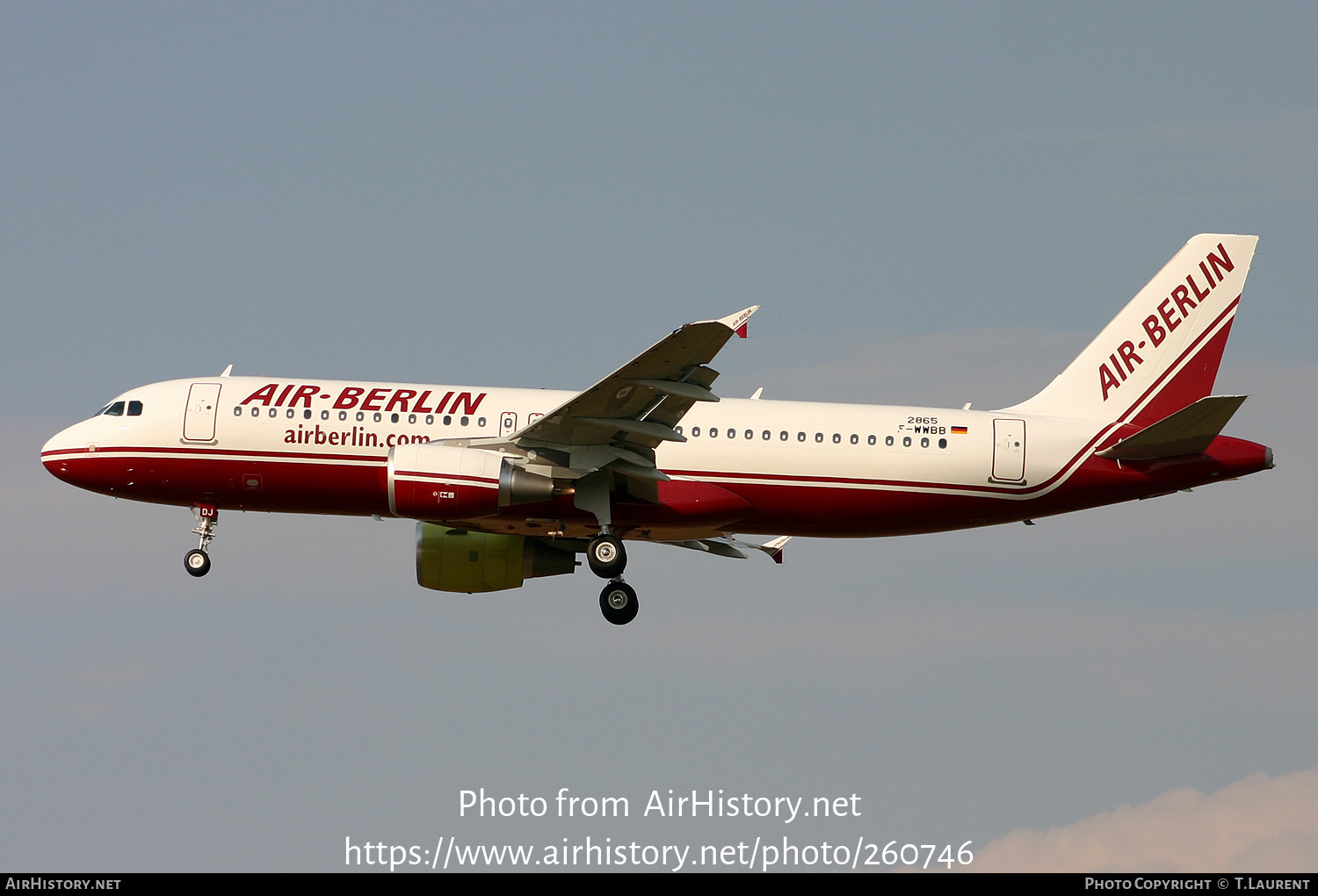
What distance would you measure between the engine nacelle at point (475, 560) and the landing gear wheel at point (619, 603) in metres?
3.35

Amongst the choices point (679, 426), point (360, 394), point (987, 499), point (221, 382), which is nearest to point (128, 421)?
point (221, 382)

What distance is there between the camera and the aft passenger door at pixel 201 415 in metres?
38.6

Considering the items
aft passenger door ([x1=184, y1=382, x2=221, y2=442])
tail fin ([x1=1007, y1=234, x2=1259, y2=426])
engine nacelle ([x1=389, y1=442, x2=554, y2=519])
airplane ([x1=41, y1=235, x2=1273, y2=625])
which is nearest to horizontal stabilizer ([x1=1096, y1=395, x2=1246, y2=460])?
airplane ([x1=41, y1=235, x2=1273, y2=625])

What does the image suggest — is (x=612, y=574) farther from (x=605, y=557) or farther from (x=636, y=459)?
(x=636, y=459)

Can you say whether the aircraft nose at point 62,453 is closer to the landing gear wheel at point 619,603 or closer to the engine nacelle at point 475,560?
the engine nacelle at point 475,560

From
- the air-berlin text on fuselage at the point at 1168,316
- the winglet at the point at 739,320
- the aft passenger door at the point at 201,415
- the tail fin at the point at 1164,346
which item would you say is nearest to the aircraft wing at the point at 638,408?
the winglet at the point at 739,320

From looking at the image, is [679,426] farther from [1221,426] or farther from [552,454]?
[1221,426]

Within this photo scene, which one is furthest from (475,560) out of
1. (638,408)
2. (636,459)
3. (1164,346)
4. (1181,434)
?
(1164,346)

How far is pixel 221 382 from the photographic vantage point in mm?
39312

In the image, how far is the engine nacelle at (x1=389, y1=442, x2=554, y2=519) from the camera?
118ft

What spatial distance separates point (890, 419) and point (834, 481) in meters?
2.16

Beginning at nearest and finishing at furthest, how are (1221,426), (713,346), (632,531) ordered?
(713,346)
(1221,426)
(632,531)

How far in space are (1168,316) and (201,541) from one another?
24525 mm

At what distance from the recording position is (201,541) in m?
39.7
